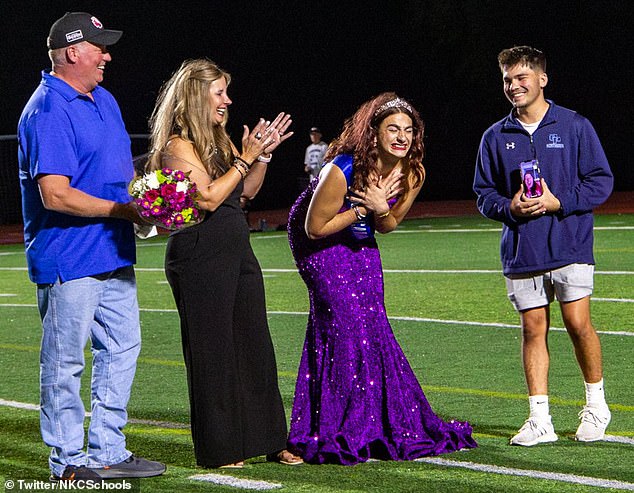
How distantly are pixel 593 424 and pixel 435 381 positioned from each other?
2124 mm

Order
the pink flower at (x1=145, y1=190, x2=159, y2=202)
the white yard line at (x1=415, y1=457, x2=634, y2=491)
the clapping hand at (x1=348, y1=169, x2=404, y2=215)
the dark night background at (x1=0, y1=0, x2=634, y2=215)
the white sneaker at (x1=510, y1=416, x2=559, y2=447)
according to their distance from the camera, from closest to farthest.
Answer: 1. the pink flower at (x1=145, y1=190, x2=159, y2=202)
2. the white yard line at (x1=415, y1=457, x2=634, y2=491)
3. the clapping hand at (x1=348, y1=169, x2=404, y2=215)
4. the white sneaker at (x1=510, y1=416, x2=559, y2=447)
5. the dark night background at (x1=0, y1=0, x2=634, y2=215)

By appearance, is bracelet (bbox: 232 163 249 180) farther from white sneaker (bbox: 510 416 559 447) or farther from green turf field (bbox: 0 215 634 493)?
white sneaker (bbox: 510 416 559 447)

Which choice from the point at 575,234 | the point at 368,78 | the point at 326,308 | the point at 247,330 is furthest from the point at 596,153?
the point at 368,78

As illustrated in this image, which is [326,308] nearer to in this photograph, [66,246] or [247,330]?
[247,330]

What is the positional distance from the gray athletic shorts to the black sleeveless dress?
1410 mm

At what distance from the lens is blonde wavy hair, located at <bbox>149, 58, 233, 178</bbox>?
5.63 meters

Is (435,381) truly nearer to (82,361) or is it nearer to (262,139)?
(262,139)

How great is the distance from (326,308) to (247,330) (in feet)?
1.59

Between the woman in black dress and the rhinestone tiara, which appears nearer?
the woman in black dress

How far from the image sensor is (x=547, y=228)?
6324mm

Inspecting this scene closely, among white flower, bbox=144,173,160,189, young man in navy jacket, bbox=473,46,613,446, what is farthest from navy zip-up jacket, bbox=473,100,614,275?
white flower, bbox=144,173,160,189

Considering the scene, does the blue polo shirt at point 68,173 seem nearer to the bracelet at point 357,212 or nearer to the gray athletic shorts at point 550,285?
the bracelet at point 357,212

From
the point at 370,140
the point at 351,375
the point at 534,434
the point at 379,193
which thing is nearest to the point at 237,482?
the point at 351,375

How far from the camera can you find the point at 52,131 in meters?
5.29
